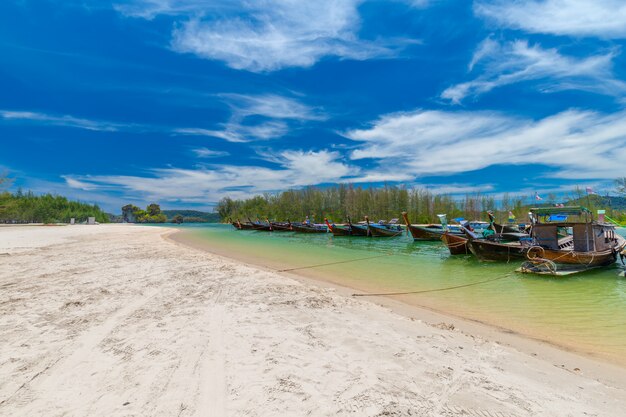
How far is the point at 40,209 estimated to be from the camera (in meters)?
76.7

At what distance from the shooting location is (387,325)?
5.01 meters

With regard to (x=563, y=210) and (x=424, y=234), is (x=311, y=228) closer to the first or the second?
(x=424, y=234)

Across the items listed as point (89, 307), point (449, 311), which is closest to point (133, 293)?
point (89, 307)

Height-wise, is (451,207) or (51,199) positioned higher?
(51,199)

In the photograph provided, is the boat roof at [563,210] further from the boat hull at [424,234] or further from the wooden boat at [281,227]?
the wooden boat at [281,227]

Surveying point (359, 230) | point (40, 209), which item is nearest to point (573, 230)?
point (359, 230)

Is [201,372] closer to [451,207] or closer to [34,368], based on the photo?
[34,368]

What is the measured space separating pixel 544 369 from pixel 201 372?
13.6 ft

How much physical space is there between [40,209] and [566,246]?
4142 inches

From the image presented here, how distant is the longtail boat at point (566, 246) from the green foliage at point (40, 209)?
7552 cm

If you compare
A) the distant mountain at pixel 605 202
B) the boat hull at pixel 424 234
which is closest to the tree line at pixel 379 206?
the distant mountain at pixel 605 202

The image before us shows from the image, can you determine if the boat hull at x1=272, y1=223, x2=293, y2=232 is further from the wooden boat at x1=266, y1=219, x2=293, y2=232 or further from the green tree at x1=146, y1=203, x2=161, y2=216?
the green tree at x1=146, y1=203, x2=161, y2=216

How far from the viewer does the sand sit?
2.58m

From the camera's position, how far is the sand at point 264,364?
101 inches
